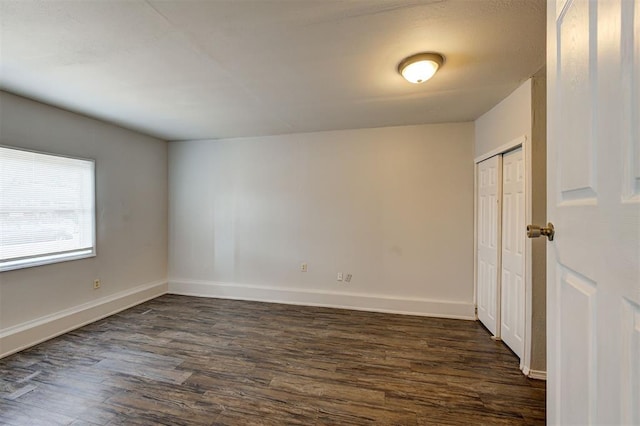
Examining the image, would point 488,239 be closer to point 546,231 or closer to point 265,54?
point 546,231

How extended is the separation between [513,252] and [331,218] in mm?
2146

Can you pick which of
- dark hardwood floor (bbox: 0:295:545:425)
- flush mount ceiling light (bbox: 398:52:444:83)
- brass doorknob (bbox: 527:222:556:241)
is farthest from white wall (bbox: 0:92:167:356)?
brass doorknob (bbox: 527:222:556:241)

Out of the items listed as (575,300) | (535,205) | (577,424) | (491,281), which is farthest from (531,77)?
(577,424)

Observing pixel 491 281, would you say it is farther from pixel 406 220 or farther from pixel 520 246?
pixel 406 220

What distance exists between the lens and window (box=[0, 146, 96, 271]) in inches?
102

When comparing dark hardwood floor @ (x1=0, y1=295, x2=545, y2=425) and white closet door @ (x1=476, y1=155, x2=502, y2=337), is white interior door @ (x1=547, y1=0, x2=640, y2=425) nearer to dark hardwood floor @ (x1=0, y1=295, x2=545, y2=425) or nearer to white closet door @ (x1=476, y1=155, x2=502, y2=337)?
dark hardwood floor @ (x1=0, y1=295, x2=545, y2=425)

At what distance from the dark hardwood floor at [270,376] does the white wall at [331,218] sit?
60cm

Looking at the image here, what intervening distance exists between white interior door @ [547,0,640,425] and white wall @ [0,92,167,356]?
4130mm

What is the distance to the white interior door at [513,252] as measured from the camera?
7.99 ft

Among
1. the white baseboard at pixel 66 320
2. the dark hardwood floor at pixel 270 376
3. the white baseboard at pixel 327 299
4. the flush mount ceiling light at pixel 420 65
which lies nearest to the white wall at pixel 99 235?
the white baseboard at pixel 66 320

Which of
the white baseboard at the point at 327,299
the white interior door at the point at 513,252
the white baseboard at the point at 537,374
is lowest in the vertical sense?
A: the white baseboard at the point at 537,374

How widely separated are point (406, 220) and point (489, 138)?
133cm

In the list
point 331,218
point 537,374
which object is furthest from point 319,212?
point 537,374

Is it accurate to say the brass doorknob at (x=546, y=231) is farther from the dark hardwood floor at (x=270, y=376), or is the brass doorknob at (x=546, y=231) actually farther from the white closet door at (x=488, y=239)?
the white closet door at (x=488, y=239)
